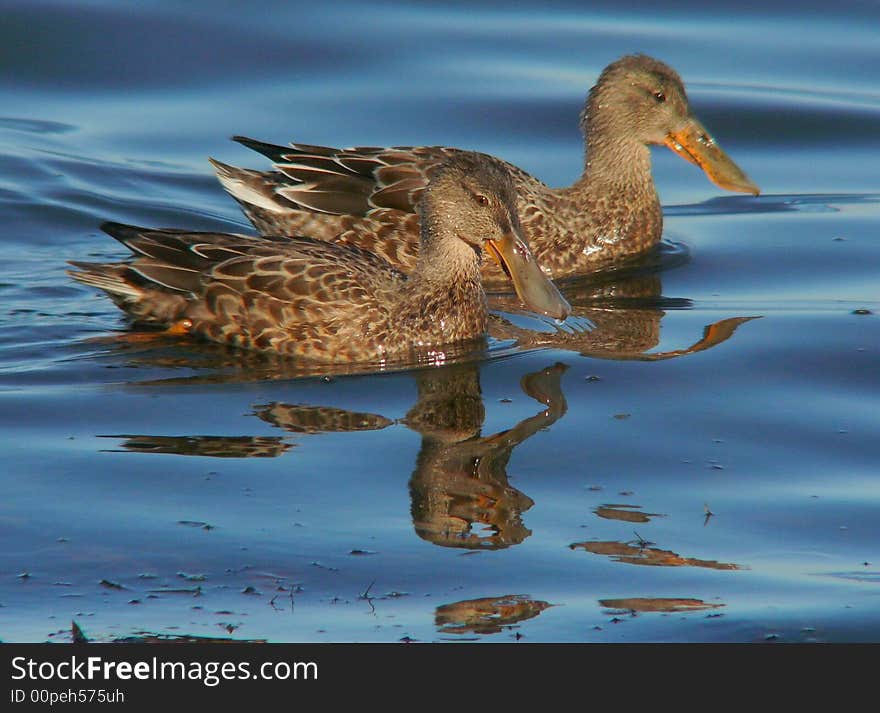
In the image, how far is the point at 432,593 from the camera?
617 centimetres

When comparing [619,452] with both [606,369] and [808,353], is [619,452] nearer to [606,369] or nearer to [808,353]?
[606,369]

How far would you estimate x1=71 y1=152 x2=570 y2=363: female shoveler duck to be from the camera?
9047mm

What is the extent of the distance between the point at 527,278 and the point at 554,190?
2665mm

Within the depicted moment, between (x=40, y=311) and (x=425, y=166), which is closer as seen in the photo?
(x=40, y=311)

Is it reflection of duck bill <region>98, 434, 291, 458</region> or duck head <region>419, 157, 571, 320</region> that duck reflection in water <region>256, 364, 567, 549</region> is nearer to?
reflection of duck bill <region>98, 434, 291, 458</region>

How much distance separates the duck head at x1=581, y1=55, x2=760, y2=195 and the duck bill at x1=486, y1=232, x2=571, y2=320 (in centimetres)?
287

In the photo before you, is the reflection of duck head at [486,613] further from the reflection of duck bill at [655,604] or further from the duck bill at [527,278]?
the duck bill at [527,278]

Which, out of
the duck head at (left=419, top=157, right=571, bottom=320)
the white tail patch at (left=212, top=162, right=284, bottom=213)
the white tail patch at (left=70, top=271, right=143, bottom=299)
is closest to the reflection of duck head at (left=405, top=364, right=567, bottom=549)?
the duck head at (left=419, top=157, right=571, bottom=320)

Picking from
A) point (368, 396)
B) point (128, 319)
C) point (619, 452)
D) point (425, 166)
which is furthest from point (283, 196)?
point (619, 452)

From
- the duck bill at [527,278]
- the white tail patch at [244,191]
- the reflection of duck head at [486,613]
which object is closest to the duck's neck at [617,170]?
the white tail patch at [244,191]

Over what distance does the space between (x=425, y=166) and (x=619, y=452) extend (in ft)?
12.8

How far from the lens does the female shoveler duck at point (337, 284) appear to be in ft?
29.7

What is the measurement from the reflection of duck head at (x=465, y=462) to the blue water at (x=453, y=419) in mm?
20

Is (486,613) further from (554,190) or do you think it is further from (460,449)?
(554,190)
